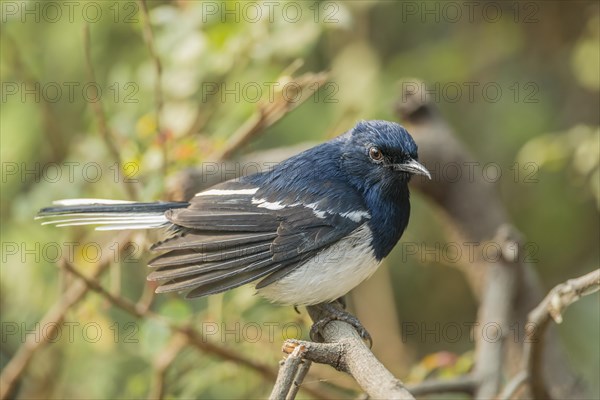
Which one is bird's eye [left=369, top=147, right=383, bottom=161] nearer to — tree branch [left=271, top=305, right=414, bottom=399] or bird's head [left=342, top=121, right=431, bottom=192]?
bird's head [left=342, top=121, right=431, bottom=192]

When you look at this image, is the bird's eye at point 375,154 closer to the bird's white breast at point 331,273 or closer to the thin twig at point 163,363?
the bird's white breast at point 331,273

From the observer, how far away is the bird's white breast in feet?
10.4

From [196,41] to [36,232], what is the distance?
5.25 ft

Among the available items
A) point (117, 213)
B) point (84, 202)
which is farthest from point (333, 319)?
point (84, 202)

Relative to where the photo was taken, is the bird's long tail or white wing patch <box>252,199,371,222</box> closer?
white wing patch <box>252,199,371,222</box>

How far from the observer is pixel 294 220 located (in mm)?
3297

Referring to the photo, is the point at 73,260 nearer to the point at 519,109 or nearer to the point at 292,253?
the point at 292,253

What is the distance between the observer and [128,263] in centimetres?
515

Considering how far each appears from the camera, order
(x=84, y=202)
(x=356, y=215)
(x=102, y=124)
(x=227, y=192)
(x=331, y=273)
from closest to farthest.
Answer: (x=331, y=273) → (x=356, y=215) → (x=227, y=192) → (x=84, y=202) → (x=102, y=124)

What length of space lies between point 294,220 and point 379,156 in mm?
413

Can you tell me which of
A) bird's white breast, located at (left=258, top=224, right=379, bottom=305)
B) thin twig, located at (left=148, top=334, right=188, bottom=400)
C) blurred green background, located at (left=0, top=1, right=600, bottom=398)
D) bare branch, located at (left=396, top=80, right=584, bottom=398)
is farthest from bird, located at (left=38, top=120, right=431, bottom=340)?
thin twig, located at (left=148, top=334, right=188, bottom=400)

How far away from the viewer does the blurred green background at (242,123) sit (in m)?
3.83

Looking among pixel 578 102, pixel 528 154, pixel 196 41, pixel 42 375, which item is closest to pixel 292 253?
pixel 196 41

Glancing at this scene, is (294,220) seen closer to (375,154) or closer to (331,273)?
(331,273)
